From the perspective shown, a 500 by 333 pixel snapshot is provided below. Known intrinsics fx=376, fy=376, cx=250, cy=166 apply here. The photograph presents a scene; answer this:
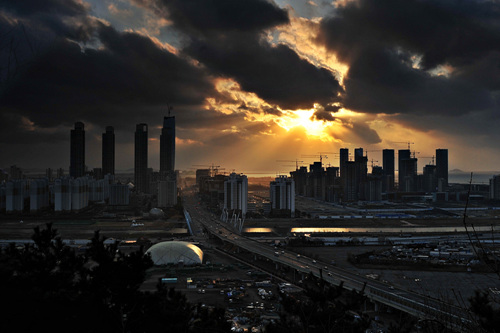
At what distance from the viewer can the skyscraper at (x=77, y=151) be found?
4031cm

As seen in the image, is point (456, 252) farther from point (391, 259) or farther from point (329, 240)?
point (329, 240)

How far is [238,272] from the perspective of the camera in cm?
922

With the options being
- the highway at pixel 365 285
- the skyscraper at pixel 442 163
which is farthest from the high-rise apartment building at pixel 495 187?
the highway at pixel 365 285

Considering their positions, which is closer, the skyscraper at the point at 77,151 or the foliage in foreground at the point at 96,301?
the foliage in foreground at the point at 96,301

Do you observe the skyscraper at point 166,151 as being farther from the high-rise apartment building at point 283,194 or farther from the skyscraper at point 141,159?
the high-rise apartment building at point 283,194

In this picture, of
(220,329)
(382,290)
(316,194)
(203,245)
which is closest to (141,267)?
(220,329)

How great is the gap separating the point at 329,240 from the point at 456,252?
4096 millimetres

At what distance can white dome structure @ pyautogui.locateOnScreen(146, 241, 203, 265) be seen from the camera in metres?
9.55

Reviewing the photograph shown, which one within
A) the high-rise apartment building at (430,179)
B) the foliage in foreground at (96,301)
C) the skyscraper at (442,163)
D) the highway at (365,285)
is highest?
the skyscraper at (442,163)

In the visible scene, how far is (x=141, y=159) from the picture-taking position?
39844 millimetres

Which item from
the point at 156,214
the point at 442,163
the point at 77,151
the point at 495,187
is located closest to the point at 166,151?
the point at 77,151

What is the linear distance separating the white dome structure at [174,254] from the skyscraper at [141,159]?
2747cm

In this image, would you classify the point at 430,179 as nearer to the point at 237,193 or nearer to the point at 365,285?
the point at 237,193

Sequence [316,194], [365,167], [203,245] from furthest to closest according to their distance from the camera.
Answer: [316,194]
[365,167]
[203,245]
